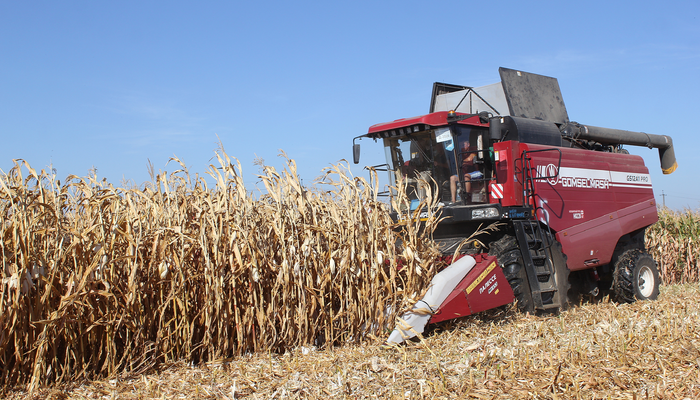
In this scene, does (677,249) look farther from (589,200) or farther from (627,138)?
(589,200)

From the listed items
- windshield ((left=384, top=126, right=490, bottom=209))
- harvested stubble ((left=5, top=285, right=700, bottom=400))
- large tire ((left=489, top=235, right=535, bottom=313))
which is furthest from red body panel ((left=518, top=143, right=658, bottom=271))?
harvested stubble ((left=5, top=285, right=700, bottom=400))

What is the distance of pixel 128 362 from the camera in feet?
11.0

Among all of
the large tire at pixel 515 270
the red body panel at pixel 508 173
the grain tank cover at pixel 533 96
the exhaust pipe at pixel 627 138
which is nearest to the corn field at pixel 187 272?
the large tire at pixel 515 270

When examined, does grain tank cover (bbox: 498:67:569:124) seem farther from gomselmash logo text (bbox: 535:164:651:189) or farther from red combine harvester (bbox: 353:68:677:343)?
gomselmash logo text (bbox: 535:164:651:189)

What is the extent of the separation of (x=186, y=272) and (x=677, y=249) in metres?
8.84

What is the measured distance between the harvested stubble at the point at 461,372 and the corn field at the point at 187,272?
192 mm

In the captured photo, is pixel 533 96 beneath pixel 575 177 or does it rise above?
above

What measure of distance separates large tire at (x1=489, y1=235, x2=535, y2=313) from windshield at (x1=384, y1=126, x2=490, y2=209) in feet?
2.02

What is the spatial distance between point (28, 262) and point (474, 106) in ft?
19.3

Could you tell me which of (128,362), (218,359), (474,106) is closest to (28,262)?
(128,362)

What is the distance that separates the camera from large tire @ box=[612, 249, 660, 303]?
21.7 feet

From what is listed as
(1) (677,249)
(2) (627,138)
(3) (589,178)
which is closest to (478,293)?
(3) (589,178)

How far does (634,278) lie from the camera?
261 inches

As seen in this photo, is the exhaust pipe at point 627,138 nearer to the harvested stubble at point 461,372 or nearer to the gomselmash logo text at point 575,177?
the gomselmash logo text at point 575,177
